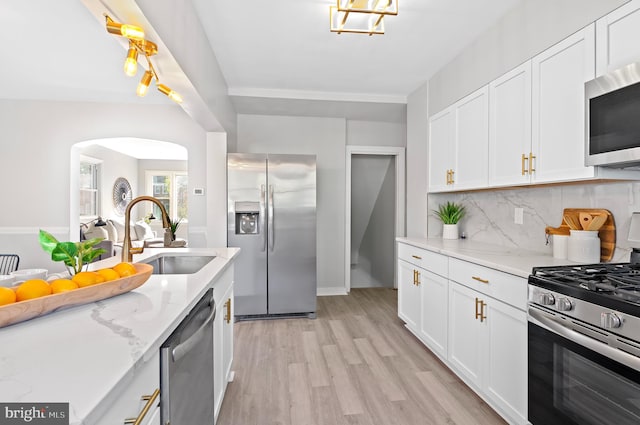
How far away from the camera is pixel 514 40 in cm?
230

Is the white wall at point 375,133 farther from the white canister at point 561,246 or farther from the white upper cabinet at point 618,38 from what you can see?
the white upper cabinet at point 618,38

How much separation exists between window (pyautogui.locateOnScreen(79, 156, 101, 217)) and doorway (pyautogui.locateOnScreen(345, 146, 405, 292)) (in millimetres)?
5196

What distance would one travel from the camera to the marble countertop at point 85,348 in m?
0.60

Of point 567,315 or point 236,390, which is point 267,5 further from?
point 236,390

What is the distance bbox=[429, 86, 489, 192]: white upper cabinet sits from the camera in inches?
104

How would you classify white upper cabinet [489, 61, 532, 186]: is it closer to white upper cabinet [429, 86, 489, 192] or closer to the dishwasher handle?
white upper cabinet [429, 86, 489, 192]

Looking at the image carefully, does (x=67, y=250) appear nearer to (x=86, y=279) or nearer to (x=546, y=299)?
(x=86, y=279)

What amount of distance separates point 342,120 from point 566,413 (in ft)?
13.0

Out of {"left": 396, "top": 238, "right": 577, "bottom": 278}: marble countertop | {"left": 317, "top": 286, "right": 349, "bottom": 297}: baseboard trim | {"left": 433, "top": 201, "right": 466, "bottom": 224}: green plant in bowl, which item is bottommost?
{"left": 317, "top": 286, "right": 349, "bottom": 297}: baseboard trim

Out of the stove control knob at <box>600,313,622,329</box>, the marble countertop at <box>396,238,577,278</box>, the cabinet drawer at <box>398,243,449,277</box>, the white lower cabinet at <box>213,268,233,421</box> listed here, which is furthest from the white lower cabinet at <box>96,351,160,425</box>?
the cabinet drawer at <box>398,243,449,277</box>

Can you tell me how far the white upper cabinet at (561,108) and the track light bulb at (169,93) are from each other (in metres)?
2.30

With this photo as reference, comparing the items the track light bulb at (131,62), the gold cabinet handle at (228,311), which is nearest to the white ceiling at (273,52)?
the track light bulb at (131,62)

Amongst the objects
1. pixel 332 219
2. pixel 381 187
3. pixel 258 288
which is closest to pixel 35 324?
pixel 258 288

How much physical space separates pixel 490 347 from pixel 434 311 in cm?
72
